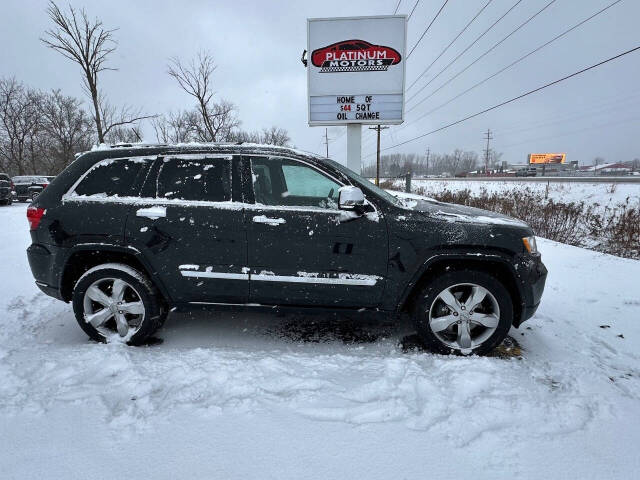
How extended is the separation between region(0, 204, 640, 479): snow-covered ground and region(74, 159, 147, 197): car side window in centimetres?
136

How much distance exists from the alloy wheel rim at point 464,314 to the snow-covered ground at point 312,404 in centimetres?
18

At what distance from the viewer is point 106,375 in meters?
2.54

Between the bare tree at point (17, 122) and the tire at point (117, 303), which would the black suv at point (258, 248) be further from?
the bare tree at point (17, 122)

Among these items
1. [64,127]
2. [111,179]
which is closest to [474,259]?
[111,179]

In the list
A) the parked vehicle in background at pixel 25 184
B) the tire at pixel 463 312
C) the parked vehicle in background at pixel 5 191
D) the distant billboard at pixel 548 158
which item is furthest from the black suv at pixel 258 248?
the distant billboard at pixel 548 158

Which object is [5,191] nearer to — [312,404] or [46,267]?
[46,267]

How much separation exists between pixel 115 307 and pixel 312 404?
202cm

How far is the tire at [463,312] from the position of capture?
2.82m

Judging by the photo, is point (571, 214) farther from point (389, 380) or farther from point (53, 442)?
point (53, 442)

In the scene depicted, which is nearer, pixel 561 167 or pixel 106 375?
pixel 106 375

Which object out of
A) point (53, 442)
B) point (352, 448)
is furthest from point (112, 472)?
point (352, 448)

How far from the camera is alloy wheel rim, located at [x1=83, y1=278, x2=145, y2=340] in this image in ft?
9.93

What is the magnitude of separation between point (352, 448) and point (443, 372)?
1.04 meters

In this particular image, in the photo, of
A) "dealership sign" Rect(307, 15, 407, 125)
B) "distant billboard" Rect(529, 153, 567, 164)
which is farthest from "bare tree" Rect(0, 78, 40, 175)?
"distant billboard" Rect(529, 153, 567, 164)
